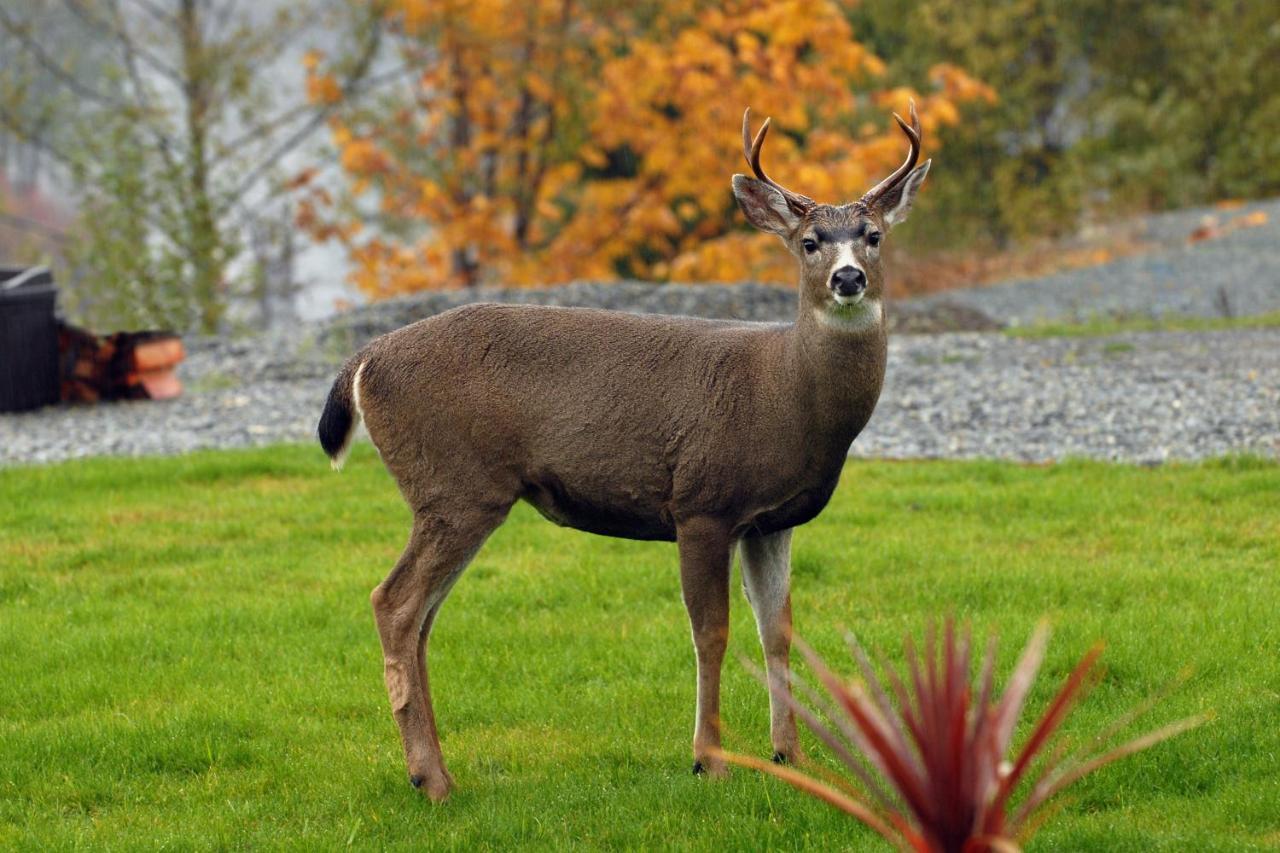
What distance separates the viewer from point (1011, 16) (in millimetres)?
24516

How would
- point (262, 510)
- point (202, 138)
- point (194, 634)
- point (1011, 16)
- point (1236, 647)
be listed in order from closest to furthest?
point (1236, 647) → point (194, 634) → point (262, 510) → point (202, 138) → point (1011, 16)

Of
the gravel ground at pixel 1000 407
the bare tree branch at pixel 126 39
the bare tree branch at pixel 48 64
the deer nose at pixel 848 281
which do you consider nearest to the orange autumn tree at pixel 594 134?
the bare tree branch at pixel 126 39

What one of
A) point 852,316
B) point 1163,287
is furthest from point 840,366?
point 1163,287

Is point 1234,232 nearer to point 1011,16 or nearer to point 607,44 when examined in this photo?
point 1011,16

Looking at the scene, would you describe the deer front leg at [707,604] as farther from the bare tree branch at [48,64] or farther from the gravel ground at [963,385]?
the bare tree branch at [48,64]

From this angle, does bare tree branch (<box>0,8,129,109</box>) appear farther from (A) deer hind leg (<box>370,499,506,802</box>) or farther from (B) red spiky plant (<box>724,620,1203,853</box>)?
(B) red spiky plant (<box>724,620,1203,853</box>)

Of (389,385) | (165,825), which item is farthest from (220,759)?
(389,385)

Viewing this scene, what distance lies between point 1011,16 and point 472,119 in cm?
998

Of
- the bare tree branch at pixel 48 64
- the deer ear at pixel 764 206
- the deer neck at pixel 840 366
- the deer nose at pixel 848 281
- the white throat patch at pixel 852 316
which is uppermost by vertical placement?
the bare tree branch at pixel 48 64

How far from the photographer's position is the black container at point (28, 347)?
1199 centimetres

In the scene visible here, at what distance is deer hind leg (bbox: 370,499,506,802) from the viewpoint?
5.16m

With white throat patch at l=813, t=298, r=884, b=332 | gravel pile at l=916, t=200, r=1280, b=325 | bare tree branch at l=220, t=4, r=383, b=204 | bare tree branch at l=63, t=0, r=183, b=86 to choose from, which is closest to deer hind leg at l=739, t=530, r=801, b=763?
white throat patch at l=813, t=298, r=884, b=332

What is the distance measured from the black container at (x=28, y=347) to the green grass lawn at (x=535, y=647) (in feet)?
8.12

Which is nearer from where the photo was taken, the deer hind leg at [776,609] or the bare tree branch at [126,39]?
the deer hind leg at [776,609]
